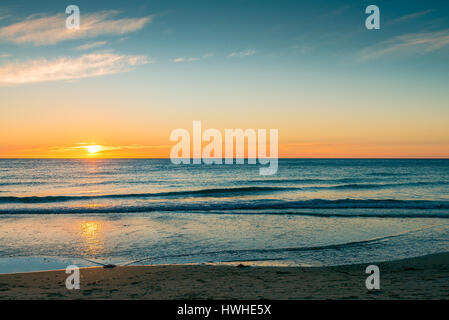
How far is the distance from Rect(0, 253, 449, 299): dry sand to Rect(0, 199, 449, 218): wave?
448 inches

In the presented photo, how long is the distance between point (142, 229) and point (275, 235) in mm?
6272

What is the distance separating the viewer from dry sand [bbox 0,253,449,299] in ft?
21.8

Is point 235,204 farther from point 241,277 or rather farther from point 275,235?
point 241,277

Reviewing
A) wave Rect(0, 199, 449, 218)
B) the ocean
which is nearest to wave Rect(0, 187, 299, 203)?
wave Rect(0, 199, 449, 218)

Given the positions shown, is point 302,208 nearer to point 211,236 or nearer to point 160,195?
point 211,236

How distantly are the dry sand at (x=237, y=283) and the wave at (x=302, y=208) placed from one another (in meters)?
11.4

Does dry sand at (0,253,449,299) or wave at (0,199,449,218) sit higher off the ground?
dry sand at (0,253,449,299)

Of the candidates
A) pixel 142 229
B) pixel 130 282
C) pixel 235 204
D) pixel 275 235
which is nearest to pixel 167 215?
pixel 142 229

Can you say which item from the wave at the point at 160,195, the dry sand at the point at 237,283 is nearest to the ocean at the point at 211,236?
the dry sand at the point at 237,283

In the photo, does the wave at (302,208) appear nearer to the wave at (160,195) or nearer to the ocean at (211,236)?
the ocean at (211,236)

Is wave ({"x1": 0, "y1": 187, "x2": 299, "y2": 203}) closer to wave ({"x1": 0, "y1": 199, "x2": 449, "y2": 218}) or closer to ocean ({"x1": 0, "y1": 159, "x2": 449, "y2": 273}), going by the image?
wave ({"x1": 0, "y1": 199, "x2": 449, "y2": 218})

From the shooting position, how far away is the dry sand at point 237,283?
261 inches

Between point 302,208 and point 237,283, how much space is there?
16913 mm
